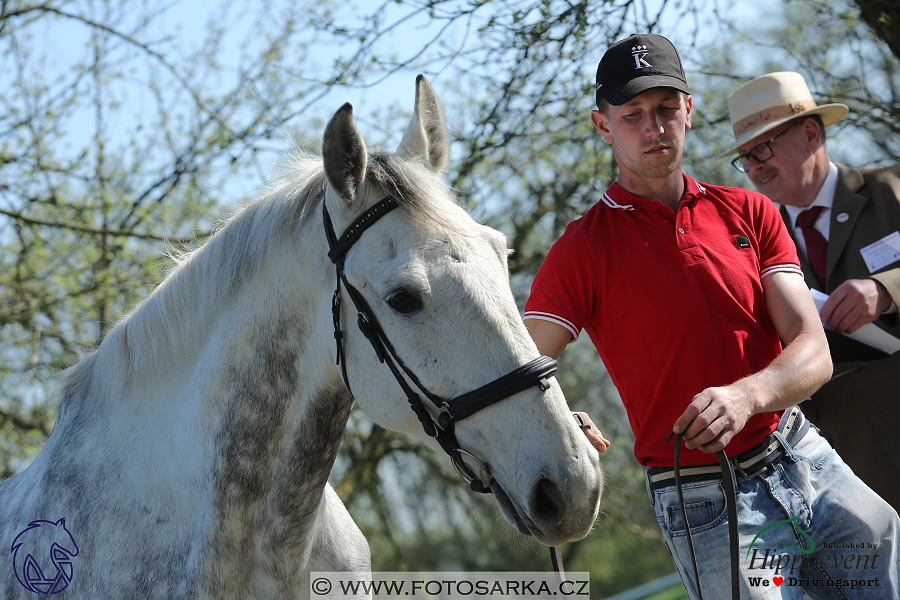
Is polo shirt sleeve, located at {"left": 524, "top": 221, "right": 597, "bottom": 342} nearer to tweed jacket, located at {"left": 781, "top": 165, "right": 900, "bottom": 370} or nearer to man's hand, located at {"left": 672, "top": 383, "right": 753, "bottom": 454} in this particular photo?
man's hand, located at {"left": 672, "top": 383, "right": 753, "bottom": 454}

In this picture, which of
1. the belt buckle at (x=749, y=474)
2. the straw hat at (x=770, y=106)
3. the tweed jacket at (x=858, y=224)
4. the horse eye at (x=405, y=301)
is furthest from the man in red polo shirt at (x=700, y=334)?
the straw hat at (x=770, y=106)

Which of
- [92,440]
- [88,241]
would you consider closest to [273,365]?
[92,440]

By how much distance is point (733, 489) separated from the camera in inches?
72.0

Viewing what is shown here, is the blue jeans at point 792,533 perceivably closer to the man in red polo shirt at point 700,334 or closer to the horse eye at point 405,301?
the man in red polo shirt at point 700,334

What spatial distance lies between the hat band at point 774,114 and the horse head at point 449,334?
88.0 inches

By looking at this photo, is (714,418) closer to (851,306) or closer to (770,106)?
(851,306)

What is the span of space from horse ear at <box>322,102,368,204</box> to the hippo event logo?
56.7 inches

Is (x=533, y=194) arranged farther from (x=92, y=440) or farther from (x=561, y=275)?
(x=92, y=440)

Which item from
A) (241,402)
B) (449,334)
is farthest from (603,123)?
(241,402)

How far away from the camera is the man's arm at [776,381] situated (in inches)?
67.2

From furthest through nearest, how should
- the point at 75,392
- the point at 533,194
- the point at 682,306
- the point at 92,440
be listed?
the point at 533,194, the point at 75,392, the point at 92,440, the point at 682,306

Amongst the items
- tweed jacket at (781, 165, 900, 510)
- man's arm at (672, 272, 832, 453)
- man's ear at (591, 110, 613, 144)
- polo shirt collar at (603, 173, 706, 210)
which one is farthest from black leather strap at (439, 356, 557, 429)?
tweed jacket at (781, 165, 900, 510)

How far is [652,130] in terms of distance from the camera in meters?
2.23

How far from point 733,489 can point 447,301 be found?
3.09 ft
